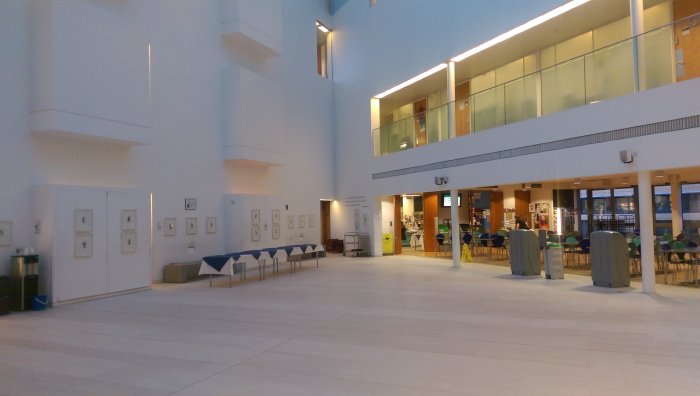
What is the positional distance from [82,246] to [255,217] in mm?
6096

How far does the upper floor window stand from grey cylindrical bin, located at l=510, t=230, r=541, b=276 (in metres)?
13.2

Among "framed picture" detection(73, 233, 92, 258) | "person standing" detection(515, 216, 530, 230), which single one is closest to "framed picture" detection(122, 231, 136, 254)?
"framed picture" detection(73, 233, 92, 258)

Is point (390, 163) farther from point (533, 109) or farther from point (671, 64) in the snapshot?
point (671, 64)

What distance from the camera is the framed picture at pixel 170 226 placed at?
12961 mm

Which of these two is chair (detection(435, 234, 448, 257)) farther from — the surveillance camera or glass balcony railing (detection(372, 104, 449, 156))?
the surveillance camera

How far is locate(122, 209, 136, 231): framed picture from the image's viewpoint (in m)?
10.8

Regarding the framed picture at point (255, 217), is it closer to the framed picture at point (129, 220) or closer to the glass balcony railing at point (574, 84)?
the framed picture at point (129, 220)

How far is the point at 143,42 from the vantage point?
11.2m

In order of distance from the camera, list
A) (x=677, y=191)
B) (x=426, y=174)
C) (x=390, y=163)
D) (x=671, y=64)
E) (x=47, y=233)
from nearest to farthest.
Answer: (x=671, y=64) < (x=47, y=233) < (x=677, y=191) < (x=426, y=174) < (x=390, y=163)

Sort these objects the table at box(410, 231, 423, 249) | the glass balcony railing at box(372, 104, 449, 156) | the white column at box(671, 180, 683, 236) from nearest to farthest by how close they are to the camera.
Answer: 1. the white column at box(671, 180, 683, 236)
2. the glass balcony railing at box(372, 104, 449, 156)
3. the table at box(410, 231, 423, 249)

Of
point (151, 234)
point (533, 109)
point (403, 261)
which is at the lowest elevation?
point (403, 261)

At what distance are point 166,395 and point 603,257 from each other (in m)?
9.20

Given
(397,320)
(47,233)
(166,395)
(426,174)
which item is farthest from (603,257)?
(47,233)

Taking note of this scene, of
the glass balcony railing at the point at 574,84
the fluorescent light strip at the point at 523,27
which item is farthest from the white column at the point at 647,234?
the fluorescent light strip at the point at 523,27
